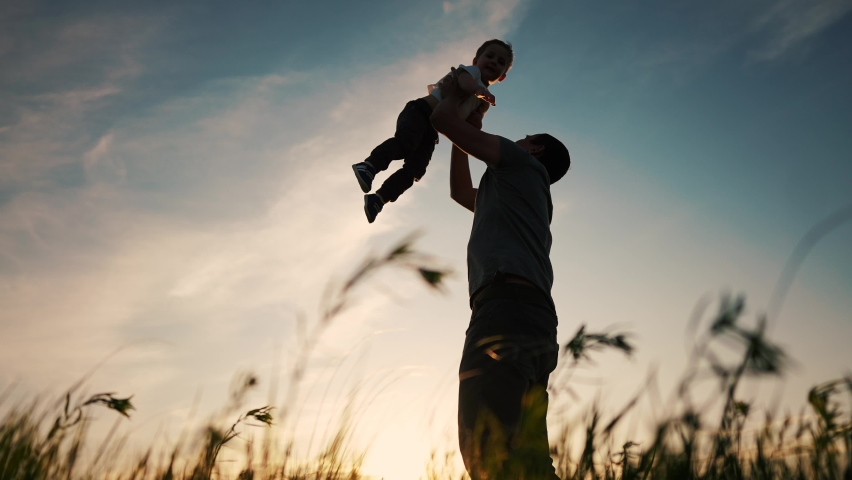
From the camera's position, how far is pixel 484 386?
235cm

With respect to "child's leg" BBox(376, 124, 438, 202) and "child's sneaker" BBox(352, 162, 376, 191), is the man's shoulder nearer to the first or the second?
"child's sneaker" BBox(352, 162, 376, 191)

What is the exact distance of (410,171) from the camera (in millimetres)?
5238

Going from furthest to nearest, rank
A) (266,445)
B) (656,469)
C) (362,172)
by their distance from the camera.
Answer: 1. (362,172)
2. (266,445)
3. (656,469)

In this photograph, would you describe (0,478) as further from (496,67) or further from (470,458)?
(496,67)

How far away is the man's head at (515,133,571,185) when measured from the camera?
3564 millimetres

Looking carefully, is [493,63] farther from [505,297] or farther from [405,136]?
[505,297]

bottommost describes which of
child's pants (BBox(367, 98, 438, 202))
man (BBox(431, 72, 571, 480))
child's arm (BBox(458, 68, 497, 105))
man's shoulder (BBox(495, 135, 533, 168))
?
man (BBox(431, 72, 571, 480))

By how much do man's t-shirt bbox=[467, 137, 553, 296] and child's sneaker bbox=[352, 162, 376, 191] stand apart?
1.57 meters

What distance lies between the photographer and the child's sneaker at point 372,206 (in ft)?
15.0

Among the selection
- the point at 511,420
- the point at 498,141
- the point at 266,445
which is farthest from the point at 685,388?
the point at 498,141

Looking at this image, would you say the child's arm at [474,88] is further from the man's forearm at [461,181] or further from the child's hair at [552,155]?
the child's hair at [552,155]

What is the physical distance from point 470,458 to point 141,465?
1.09 metres

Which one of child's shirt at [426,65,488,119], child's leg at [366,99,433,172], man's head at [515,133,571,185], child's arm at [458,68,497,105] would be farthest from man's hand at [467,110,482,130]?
man's head at [515,133,571,185]

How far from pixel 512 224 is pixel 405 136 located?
8.18 ft
